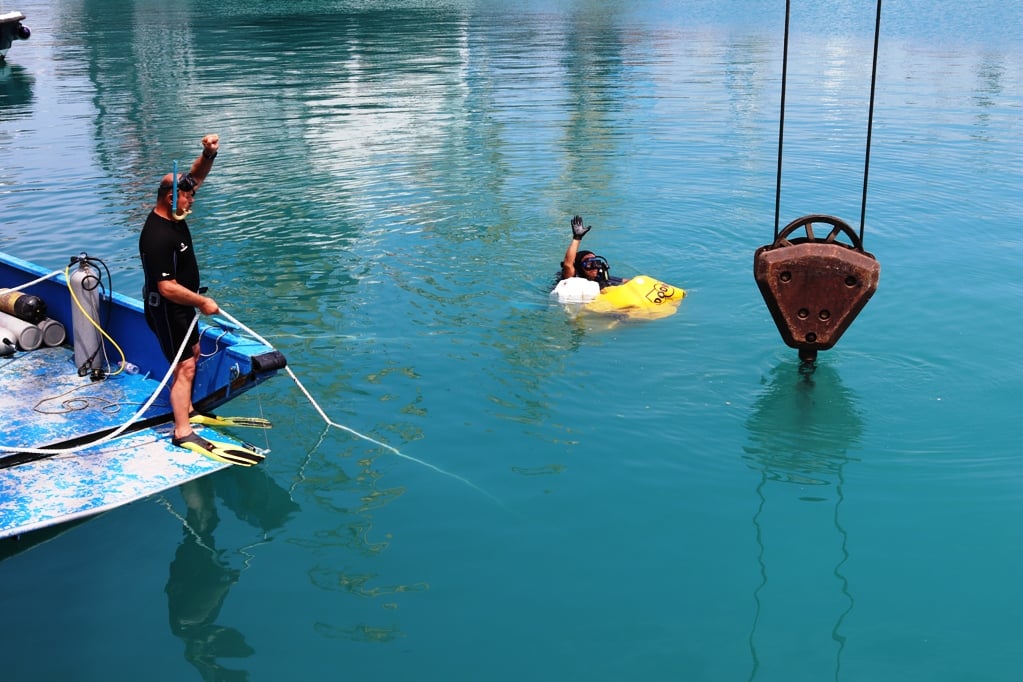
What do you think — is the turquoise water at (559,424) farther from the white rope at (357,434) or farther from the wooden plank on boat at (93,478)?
the wooden plank on boat at (93,478)

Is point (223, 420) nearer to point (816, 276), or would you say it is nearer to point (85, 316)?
point (85, 316)

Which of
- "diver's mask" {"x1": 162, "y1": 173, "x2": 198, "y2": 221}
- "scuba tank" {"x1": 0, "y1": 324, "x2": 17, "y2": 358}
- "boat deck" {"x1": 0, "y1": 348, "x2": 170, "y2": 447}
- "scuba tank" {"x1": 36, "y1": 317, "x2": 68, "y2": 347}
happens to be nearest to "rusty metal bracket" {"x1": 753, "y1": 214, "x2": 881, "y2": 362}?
"diver's mask" {"x1": 162, "y1": 173, "x2": 198, "y2": 221}

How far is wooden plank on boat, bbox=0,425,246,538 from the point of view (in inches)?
284

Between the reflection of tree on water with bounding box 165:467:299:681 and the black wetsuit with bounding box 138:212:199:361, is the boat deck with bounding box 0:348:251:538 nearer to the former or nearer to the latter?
the reflection of tree on water with bounding box 165:467:299:681

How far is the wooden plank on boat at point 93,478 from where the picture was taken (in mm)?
7203

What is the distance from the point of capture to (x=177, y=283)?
7988mm

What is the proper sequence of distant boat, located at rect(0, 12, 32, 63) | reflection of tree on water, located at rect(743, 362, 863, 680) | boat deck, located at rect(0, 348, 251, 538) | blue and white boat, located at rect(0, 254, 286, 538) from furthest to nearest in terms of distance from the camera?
distant boat, located at rect(0, 12, 32, 63), reflection of tree on water, located at rect(743, 362, 863, 680), blue and white boat, located at rect(0, 254, 286, 538), boat deck, located at rect(0, 348, 251, 538)

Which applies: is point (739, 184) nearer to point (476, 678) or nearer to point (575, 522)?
point (575, 522)

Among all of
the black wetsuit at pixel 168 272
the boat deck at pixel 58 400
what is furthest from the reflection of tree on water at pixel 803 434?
the boat deck at pixel 58 400

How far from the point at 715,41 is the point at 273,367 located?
31722 mm

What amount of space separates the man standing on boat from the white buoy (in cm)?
236

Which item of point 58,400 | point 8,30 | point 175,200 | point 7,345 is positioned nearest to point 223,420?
point 58,400

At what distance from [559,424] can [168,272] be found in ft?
11.3

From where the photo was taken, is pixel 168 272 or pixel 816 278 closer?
pixel 816 278
